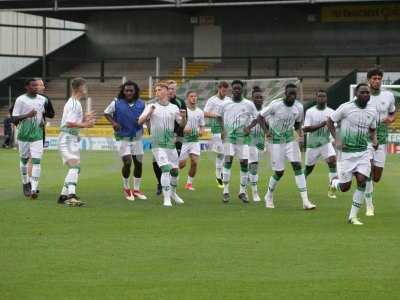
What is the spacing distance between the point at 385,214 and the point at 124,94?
552 centimetres

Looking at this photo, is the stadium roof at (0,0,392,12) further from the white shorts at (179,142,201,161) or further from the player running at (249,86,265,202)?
the player running at (249,86,265,202)

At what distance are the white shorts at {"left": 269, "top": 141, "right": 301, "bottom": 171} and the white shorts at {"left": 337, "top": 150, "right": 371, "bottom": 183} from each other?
7.55 ft

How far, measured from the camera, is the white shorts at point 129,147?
1948 cm

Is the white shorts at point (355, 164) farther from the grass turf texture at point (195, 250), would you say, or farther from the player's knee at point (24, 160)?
the player's knee at point (24, 160)

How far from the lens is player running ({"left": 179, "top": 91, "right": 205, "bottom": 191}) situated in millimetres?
22109

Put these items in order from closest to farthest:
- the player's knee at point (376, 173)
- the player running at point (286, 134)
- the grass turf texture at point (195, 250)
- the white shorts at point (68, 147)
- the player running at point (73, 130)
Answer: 1. the grass turf texture at point (195, 250)
2. the player's knee at point (376, 173)
3. the player running at point (286, 134)
4. the player running at point (73, 130)
5. the white shorts at point (68, 147)

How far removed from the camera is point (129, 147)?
1955cm

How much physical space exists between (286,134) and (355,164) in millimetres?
2600

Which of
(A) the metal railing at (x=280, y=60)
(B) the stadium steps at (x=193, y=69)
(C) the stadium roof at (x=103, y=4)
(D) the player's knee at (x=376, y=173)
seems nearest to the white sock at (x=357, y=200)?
(D) the player's knee at (x=376, y=173)

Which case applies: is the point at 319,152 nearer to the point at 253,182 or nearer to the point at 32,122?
the point at 253,182

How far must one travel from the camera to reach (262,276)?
10945 mm

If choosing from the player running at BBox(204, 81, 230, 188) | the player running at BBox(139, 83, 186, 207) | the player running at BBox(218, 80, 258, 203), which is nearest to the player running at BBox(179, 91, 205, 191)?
the player running at BBox(204, 81, 230, 188)

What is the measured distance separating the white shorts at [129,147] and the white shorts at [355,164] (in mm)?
5321

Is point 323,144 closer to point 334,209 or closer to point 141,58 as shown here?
point 334,209
